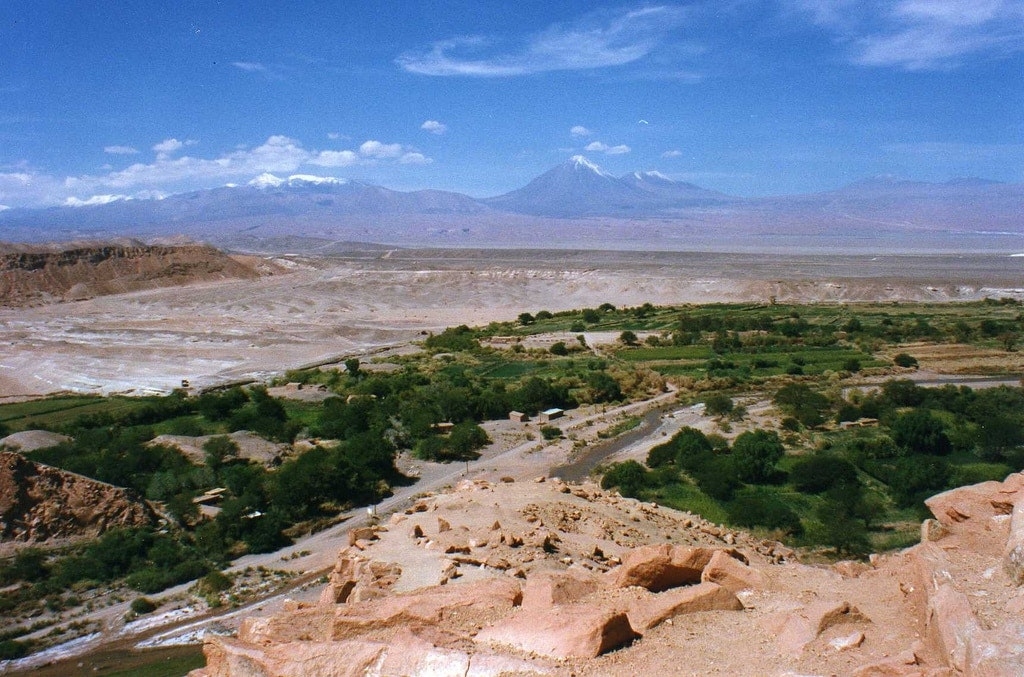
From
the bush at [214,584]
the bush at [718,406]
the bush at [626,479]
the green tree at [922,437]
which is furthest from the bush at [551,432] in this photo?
the bush at [214,584]

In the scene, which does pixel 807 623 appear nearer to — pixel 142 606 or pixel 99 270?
pixel 142 606

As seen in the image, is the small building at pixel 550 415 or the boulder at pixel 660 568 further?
the small building at pixel 550 415

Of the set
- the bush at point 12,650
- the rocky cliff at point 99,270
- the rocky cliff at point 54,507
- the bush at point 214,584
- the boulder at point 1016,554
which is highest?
the rocky cliff at point 99,270

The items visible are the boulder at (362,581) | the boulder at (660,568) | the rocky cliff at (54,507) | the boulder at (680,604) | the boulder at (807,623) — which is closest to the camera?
the boulder at (807,623)

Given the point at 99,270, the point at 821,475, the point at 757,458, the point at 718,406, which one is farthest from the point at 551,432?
the point at 99,270

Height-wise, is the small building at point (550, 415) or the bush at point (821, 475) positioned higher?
the bush at point (821, 475)

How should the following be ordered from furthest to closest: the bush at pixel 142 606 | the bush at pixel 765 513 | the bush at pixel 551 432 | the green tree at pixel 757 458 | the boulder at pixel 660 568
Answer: the bush at pixel 551 432, the green tree at pixel 757 458, the bush at pixel 765 513, the bush at pixel 142 606, the boulder at pixel 660 568

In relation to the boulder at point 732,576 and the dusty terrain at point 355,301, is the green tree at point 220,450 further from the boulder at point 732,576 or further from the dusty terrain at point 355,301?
the boulder at point 732,576

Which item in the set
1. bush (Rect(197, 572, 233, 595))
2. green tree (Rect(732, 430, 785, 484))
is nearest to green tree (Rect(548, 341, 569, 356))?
green tree (Rect(732, 430, 785, 484))
